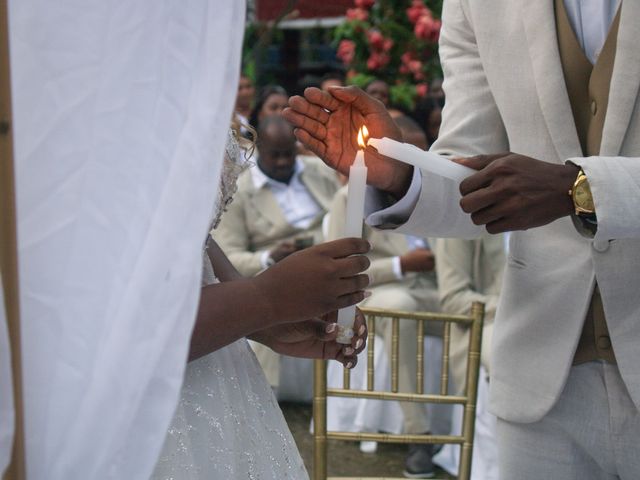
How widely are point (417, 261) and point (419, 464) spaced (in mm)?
1090

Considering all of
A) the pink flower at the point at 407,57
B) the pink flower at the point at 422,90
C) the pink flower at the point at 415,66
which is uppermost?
the pink flower at the point at 407,57

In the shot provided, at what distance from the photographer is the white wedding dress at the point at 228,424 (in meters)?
1.60

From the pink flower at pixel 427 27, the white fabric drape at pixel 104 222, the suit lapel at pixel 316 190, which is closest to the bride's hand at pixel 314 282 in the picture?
the white fabric drape at pixel 104 222

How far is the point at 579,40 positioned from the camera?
6.41 feet

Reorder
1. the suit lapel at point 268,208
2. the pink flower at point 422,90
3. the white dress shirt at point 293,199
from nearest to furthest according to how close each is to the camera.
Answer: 1. the suit lapel at point 268,208
2. the white dress shirt at point 293,199
3. the pink flower at point 422,90

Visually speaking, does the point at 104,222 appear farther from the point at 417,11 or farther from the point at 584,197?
the point at 417,11

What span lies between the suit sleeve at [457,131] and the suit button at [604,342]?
1.19 ft

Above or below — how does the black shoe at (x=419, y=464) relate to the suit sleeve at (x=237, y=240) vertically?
below

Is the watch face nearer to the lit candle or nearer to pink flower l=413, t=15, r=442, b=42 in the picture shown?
the lit candle

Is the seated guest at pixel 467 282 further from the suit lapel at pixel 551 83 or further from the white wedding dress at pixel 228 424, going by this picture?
the white wedding dress at pixel 228 424

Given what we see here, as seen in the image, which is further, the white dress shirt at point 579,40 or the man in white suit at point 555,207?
the white dress shirt at point 579,40

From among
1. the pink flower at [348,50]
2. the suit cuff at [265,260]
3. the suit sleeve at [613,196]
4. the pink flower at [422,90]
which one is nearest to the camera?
the suit sleeve at [613,196]

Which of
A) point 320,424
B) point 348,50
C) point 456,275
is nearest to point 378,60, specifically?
point 348,50

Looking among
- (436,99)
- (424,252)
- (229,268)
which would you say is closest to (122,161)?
(229,268)
